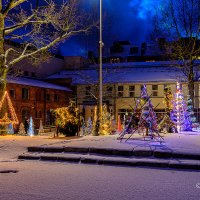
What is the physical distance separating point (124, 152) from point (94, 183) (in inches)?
145

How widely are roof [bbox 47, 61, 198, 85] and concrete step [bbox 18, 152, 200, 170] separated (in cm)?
3619

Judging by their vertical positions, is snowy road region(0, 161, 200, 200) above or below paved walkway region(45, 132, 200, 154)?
below

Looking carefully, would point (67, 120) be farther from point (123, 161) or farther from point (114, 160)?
point (123, 161)

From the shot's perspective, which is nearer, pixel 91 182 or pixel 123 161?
pixel 91 182

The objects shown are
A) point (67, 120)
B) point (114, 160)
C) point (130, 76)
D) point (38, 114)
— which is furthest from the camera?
point (130, 76)

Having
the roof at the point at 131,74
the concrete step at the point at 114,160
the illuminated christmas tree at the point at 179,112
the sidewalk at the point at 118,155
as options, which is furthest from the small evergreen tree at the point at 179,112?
the roof at the point at 131,74

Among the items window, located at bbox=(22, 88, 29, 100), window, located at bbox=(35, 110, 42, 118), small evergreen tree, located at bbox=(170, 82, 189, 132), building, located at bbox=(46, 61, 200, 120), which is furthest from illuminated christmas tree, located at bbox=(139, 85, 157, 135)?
window, located at bbox=(35, 110, 42, 118)

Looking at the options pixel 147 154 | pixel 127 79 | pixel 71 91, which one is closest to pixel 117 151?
pixel 147 154

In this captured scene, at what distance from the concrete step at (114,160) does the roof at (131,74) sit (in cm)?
3619

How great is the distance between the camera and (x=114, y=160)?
37.9ft

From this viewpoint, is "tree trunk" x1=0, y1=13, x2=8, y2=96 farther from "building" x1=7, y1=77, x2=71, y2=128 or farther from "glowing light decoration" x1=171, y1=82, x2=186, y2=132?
"building" x1=7, y1=77, x2=71, y2=128

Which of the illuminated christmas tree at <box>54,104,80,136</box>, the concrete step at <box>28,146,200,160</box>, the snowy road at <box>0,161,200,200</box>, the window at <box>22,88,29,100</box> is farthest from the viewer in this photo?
the window at <box>22,88,29,100</box>

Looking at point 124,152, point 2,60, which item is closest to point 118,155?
point 124,152

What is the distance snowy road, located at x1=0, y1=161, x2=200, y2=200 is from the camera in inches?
292
